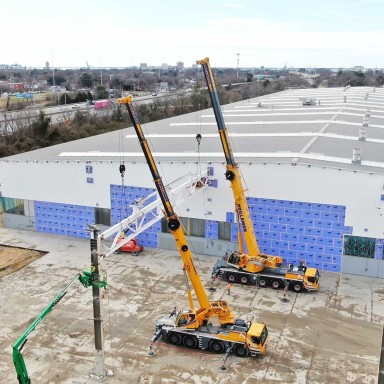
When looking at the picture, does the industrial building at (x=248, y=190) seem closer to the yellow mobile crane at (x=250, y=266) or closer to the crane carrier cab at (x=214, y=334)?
the yellow mobile crane at (x=250, y=266)

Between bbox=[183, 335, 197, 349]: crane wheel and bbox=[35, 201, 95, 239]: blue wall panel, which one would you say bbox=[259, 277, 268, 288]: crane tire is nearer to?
bbox=[183, 335, 197, 349]: crane wheel

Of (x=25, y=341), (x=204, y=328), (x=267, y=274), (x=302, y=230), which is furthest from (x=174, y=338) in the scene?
(x=302, y=230)

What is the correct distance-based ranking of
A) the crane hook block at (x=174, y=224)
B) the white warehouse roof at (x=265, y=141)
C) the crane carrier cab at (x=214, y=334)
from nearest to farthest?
the crane hook block at (x=174, y=224), the crane carrier cab at (x=214, y=334), the white warehouse roof at (x=265, y=141)

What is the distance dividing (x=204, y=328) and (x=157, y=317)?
2.88m

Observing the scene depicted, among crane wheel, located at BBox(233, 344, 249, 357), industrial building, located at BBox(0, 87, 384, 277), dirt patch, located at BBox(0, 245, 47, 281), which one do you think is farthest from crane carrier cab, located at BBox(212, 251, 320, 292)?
dirt patch, located at BBox(0, 245, 47, 281)

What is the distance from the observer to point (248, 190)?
24.8m

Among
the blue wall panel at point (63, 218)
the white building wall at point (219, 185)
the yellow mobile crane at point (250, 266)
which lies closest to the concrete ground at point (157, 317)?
the yellow mobile crane at point (250, 266)

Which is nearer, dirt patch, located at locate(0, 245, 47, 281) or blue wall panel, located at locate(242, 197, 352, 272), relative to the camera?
blue wall panel, located at locate(242, 197, 352, 272)

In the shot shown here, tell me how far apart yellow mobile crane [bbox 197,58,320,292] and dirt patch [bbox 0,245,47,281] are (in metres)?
10.1

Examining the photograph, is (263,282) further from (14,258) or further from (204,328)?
(14,258)

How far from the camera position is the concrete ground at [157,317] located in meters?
16.2

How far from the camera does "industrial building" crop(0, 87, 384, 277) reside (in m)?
23.4

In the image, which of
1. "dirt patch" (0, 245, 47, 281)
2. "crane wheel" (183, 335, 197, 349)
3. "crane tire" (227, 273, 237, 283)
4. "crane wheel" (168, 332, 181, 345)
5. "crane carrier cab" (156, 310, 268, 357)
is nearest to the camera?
"crane carrier cab" (156, 310, 268, 357)

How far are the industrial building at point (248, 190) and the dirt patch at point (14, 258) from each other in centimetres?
289
